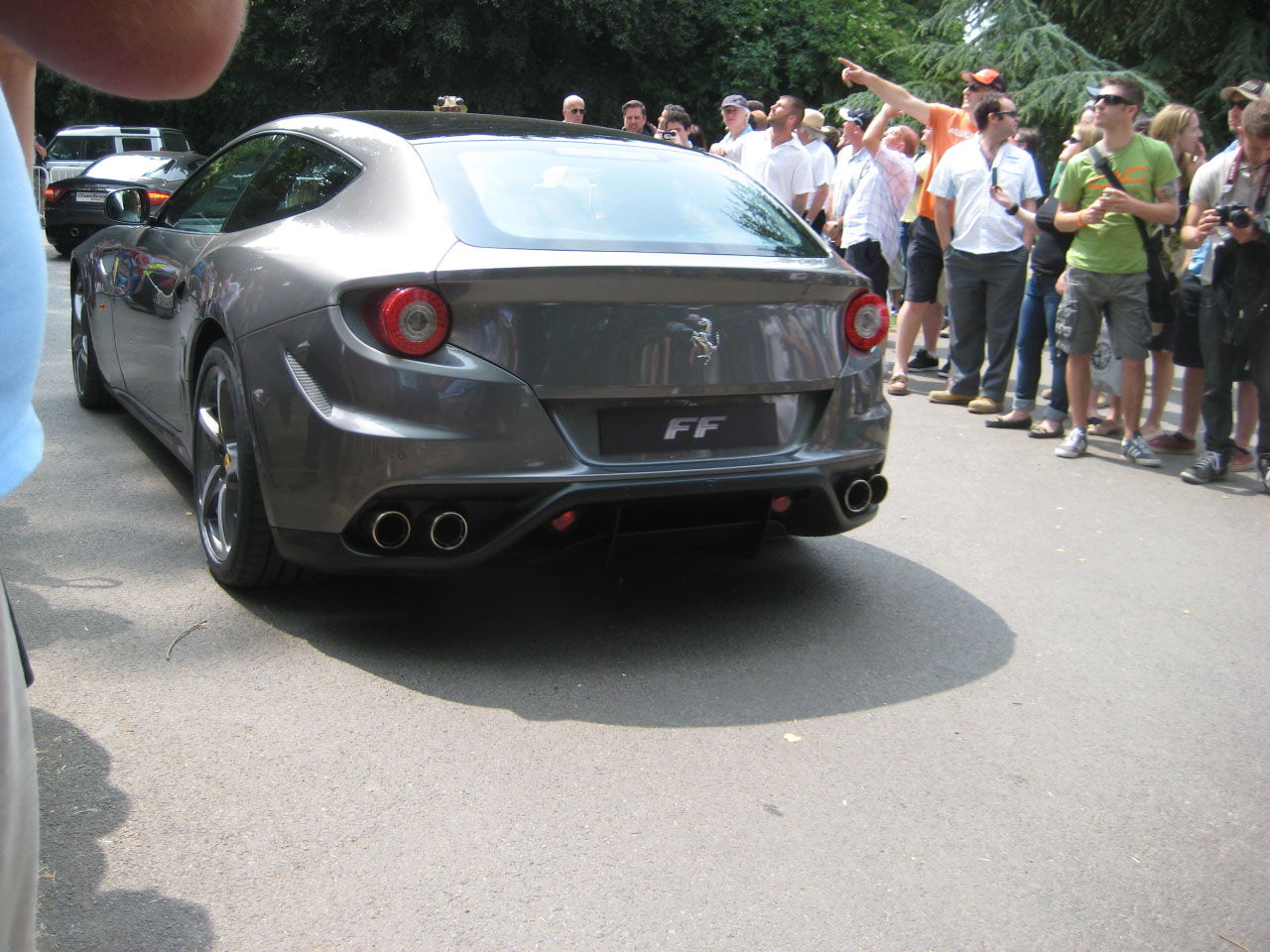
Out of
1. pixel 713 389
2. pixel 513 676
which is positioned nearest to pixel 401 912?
pixel 513 676

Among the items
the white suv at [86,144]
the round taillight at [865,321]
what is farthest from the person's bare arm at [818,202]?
the white suv at [86,144]

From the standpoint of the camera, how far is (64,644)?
3.71 meters

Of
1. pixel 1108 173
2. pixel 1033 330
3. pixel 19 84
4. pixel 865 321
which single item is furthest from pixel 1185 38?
pixel 19 84

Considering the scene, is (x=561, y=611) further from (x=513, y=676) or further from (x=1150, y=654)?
(x=1150, y=654)

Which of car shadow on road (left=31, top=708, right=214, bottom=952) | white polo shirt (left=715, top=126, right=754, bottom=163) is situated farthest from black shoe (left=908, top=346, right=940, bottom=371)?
car shadow on road (left=31, top=708, right=214, bottom=952)

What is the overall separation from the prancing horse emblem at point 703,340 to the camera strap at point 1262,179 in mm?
4058

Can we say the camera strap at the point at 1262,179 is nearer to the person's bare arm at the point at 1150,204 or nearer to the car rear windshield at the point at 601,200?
the person's bare arm at the point at 1150,204

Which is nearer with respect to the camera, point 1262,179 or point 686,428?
point 686,428

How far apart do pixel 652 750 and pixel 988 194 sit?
600 centimetres

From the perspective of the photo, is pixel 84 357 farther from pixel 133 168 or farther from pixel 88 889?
pixel 133 168

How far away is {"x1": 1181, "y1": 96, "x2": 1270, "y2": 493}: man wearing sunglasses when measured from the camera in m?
6.41

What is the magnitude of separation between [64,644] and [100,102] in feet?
120

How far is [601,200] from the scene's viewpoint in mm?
3941

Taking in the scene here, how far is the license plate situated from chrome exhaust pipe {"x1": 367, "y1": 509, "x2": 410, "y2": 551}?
58cm
